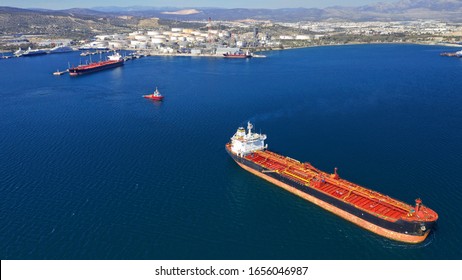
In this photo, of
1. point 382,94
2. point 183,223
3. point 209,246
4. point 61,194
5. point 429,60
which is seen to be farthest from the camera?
point 429,60

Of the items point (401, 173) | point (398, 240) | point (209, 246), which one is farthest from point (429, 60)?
point (209, 246)

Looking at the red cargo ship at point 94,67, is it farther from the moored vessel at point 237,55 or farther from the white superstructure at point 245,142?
the white superstructure at point 245,142

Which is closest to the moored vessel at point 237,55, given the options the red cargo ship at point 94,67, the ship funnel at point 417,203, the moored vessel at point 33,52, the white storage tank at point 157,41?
the red cargo ship at point 94,67

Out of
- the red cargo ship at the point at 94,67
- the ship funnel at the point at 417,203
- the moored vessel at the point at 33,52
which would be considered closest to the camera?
the ship funnel at the point at 417,203

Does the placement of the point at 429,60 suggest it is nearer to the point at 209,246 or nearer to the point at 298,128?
the point at 298,128

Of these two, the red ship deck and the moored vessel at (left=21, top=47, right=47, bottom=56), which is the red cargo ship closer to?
the moored vessel at (left=21, top=47, right=47, bottom=56)

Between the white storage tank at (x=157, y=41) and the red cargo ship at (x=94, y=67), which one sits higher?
the white storage tank at (x=157, y=41)

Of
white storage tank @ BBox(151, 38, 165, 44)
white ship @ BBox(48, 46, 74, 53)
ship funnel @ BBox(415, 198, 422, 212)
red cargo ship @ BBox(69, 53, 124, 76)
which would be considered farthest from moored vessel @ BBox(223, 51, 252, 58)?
ship funnel @ BBox(415, 198, 422, 212)
